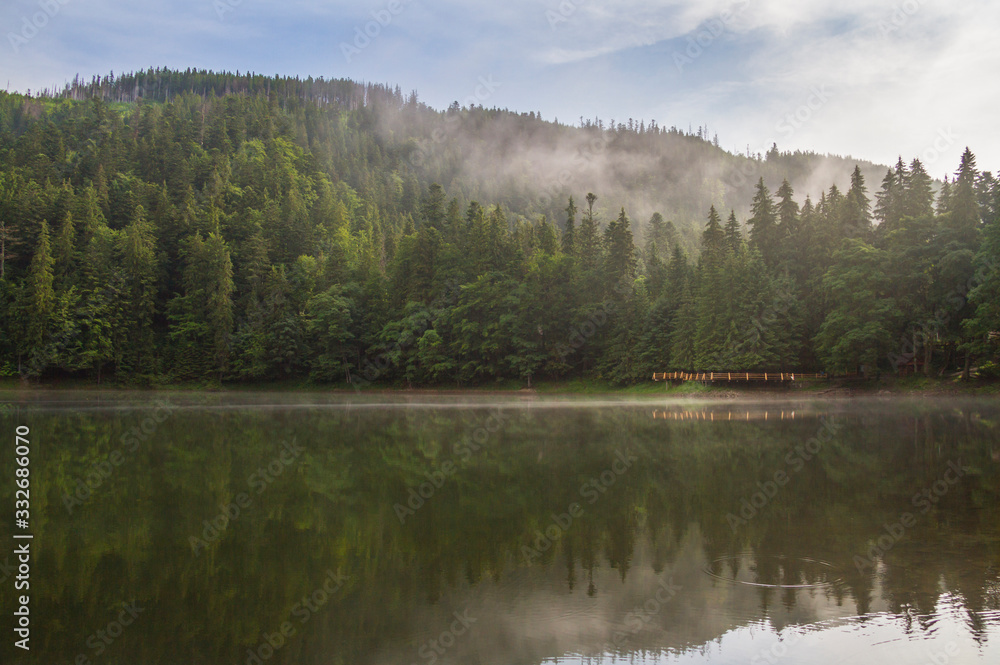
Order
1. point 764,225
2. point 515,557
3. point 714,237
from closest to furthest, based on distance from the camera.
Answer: point 515,557 → point 764,225 → point 714,237

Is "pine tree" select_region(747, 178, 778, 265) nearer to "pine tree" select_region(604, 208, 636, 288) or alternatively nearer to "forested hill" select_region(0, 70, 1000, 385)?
"forested hill" select_region(0, 70, 1000, 385)

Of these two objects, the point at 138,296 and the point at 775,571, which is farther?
the point at 138,296

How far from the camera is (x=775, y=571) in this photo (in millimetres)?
9938

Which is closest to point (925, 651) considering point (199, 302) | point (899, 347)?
point (899, 347)

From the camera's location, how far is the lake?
25.3 ft

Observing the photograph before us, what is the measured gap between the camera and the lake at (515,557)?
25.3ft

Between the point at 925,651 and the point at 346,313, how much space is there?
8212cm

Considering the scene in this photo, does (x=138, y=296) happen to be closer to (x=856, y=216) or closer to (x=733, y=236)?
(x=733, y=236)

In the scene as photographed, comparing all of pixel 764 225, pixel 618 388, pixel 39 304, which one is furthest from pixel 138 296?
pixel 764 225

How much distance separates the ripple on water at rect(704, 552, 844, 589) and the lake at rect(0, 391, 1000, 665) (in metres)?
0.05

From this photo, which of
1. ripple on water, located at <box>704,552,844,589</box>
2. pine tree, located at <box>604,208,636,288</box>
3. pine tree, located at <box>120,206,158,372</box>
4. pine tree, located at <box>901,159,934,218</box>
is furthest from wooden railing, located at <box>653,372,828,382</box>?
pine tree, located at <box>120,206,158,372</box>

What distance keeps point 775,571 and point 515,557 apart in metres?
3.80

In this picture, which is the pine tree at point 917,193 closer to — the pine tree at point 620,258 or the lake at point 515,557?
the pine tree at point 620,258

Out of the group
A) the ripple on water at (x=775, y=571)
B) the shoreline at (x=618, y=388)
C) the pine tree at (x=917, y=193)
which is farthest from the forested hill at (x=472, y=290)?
the ripple on water at (x=775, y=571)
